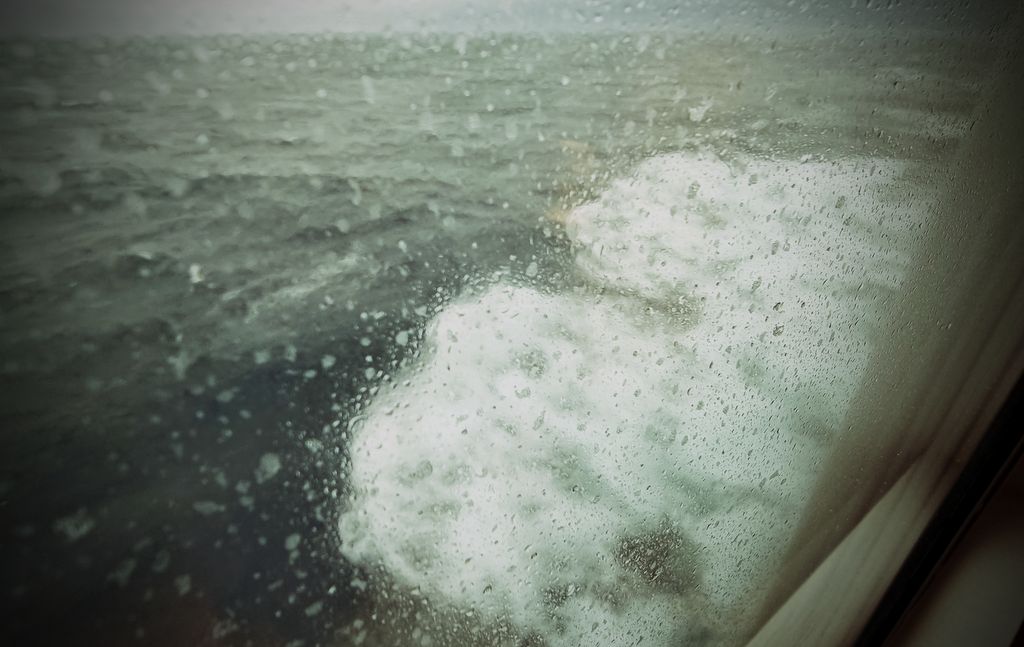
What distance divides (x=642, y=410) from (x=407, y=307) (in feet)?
1.14

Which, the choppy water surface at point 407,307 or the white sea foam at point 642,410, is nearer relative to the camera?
the choppy water surface at point 407,307

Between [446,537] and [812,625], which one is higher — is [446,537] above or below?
above

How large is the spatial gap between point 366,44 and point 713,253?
17.5 inches

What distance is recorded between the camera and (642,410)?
0.67 m

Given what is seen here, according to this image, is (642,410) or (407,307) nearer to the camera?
(407,307)

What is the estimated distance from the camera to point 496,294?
1.59 ft

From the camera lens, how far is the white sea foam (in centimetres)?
49

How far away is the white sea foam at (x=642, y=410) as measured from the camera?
0.49 metres

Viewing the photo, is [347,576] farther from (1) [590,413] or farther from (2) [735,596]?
(2) [735,596]

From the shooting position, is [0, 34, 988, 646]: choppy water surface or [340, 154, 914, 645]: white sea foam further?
[340, 154, 914, 645]: white sea foam

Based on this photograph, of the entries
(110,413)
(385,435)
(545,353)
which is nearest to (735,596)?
(545,353)

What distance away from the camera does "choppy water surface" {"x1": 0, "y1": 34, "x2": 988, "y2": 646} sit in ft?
0.94

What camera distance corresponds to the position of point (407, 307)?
425 millimetres

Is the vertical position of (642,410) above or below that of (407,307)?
below
